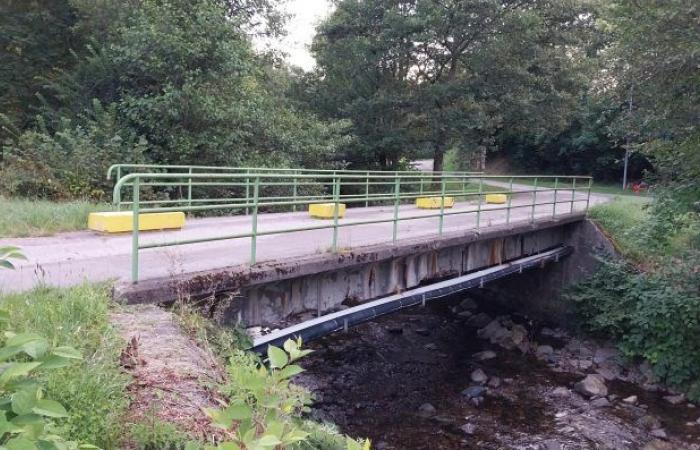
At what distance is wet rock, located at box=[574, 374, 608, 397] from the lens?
431 inches

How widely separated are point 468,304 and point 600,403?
Result: 633 cm

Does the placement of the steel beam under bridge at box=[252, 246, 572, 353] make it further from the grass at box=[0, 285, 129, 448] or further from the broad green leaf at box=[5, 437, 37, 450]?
the broad green leaf at box=[5, 437, 37, 450]

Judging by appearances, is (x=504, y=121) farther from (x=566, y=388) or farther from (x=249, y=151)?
(x=566, y=388)

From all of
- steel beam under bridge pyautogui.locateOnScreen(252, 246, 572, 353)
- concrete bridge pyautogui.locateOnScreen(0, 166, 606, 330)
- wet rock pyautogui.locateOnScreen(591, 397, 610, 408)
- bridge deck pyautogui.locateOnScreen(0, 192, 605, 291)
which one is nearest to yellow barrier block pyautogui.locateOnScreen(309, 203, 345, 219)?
concrete bridge pyautogui.locateOnScreen(0, 166, 606, 330)

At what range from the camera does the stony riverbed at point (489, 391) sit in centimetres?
912

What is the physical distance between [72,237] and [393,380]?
21.5 ft

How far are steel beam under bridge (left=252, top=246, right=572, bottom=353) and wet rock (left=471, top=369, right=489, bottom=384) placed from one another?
2.21m

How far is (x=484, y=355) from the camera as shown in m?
13.1

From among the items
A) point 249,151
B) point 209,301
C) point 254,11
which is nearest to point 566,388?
point 209,301

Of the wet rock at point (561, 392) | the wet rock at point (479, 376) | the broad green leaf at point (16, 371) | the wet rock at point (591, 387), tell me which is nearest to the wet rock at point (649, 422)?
the wet rock at point (591, 387)

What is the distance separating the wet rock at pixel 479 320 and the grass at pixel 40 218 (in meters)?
10.1

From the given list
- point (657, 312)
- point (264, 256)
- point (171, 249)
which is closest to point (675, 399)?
point (657, 312)

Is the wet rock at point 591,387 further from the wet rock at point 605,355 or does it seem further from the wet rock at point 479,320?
the wet rock at point 479,320

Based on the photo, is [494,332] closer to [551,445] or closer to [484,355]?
[484,355]
